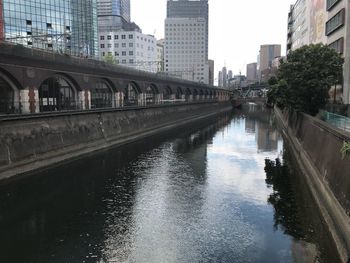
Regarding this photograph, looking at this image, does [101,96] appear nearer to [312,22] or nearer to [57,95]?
[57,95]

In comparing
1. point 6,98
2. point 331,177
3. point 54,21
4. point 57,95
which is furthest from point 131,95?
point 331,177

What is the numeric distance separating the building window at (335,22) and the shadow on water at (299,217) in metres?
22.1

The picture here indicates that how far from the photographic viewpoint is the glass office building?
79.7m

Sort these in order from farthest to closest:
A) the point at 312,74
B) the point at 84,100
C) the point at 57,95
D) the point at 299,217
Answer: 1. the point at 84,100
2. the point at 57,95
3. the point at 312,74
4. the point at 299,217

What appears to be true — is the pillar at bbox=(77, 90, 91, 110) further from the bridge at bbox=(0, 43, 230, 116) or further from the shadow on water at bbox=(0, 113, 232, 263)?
the shadow on water at bbox=(0, 113, 232, 263)

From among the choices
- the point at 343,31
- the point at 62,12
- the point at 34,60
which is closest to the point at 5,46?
the point at 34,60

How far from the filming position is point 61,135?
37938mm

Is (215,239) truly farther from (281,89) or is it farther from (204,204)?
(281,89)

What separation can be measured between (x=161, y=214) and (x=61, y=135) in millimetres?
19551

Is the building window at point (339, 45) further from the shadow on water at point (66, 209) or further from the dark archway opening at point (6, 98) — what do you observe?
the dark archway opening at point (6, 98)

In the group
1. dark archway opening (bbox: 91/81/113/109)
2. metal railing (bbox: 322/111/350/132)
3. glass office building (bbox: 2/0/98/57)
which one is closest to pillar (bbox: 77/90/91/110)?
dark archway opening (bbox: 91/81/113/109)

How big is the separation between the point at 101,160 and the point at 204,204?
17.6m

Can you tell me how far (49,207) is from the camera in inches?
950

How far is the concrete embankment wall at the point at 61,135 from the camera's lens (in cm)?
3058
